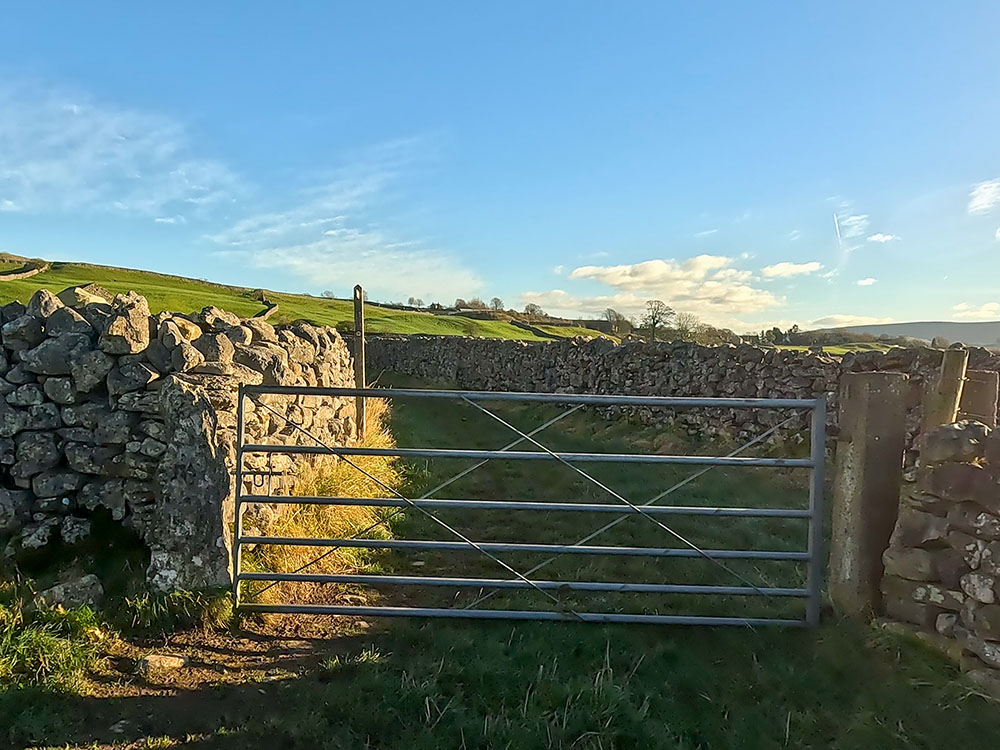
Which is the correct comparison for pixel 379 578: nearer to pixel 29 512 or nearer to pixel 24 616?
pixel 24 616

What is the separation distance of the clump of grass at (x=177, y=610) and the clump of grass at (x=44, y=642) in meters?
0.21

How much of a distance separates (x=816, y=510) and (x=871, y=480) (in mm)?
492

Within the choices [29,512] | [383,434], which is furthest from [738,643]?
[383,434]

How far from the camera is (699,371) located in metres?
13.0

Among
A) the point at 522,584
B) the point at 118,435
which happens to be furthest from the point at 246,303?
the point at 522,584

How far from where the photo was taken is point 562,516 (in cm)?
711

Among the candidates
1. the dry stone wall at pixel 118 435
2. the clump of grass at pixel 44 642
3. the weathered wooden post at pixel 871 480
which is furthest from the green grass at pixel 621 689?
the dry stone wall at pixel 118 435

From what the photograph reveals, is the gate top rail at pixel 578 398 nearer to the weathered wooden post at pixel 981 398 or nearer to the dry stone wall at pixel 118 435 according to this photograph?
the dry stone wall at pixel 118 435

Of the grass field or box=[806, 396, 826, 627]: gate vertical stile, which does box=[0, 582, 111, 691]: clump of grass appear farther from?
box=[806, 396, 826, 627]: gate vertical stile

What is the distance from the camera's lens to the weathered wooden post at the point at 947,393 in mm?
5422

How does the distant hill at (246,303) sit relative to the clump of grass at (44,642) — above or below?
above

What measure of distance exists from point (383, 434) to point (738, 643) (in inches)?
299

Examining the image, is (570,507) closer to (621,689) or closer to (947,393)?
(621,689)

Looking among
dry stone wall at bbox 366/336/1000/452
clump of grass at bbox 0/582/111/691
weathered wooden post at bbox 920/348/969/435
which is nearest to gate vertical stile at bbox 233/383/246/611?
clump of grass at bbox 0/582/111/691
